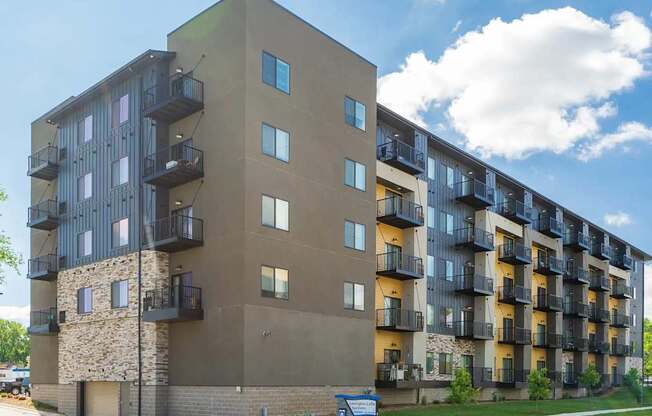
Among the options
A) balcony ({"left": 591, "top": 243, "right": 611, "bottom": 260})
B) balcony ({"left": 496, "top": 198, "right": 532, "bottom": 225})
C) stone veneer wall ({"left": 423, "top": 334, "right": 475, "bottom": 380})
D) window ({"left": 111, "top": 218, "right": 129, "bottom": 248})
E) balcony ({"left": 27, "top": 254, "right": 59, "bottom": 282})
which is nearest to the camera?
window ({"left": 111, "top": 218, "right": 129, "bottom": 248})

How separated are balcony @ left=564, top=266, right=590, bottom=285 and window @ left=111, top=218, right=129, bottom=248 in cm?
4011

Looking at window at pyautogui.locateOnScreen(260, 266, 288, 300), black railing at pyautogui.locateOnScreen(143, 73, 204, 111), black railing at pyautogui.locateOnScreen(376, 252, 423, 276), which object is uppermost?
black railing at pyautogui.locateOnScreen(143, 73, 204, 111)

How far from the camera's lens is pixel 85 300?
37.3m

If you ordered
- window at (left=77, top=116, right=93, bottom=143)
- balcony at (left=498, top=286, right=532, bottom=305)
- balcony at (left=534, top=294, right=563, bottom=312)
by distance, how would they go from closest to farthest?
window at (left=77, top=116, right=93, bottom=143)
balcony at (left=498, top=286, right=532, bottom=305)
balcony at (left=534, top=294, right=563, bottom=312)

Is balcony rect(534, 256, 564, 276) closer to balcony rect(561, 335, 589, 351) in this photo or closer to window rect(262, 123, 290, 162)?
balcony rect(561, 335, 589, 351)

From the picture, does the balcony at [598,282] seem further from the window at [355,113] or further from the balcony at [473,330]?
the window at [355,113]

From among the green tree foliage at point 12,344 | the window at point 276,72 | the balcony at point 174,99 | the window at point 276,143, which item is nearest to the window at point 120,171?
the balcony at point 174,99

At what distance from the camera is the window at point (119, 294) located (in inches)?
1350

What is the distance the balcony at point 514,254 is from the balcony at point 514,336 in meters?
4.85

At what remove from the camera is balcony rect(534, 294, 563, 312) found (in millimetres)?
56531

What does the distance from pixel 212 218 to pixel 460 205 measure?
72.4ft

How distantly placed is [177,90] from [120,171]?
569 cm

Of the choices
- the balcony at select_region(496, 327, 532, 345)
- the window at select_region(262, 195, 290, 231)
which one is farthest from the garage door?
the balcony at select_region(496, 327, 532, 345)

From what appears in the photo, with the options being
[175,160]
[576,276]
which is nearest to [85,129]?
[175,160]
